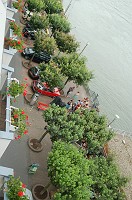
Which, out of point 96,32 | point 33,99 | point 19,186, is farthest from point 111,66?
point 19,186

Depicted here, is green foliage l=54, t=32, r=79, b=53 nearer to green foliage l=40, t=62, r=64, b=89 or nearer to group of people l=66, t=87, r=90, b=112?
group of people l=66, t=87, r=90, b=112

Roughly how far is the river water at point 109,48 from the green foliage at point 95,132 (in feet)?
39.6

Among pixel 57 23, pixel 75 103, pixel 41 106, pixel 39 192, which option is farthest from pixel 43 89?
pixel 39 192

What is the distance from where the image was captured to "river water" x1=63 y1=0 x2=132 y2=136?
1668 inches

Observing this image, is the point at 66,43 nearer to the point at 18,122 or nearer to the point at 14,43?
the point at 14,43

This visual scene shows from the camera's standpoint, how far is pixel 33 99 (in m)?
30.5

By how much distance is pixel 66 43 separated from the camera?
38.0 metres

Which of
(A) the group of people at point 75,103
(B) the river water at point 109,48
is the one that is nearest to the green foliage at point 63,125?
(A) the group of people at point 75,103

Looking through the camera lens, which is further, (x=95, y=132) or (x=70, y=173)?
(x=95, y=132)

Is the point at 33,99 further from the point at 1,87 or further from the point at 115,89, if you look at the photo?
the point at 115,89

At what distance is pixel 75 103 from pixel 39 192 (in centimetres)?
Result: 1178

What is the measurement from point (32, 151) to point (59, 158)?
6250mm

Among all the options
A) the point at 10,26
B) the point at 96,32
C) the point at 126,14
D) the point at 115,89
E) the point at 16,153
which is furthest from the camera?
the point at 126,14

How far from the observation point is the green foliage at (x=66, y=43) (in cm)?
3806
